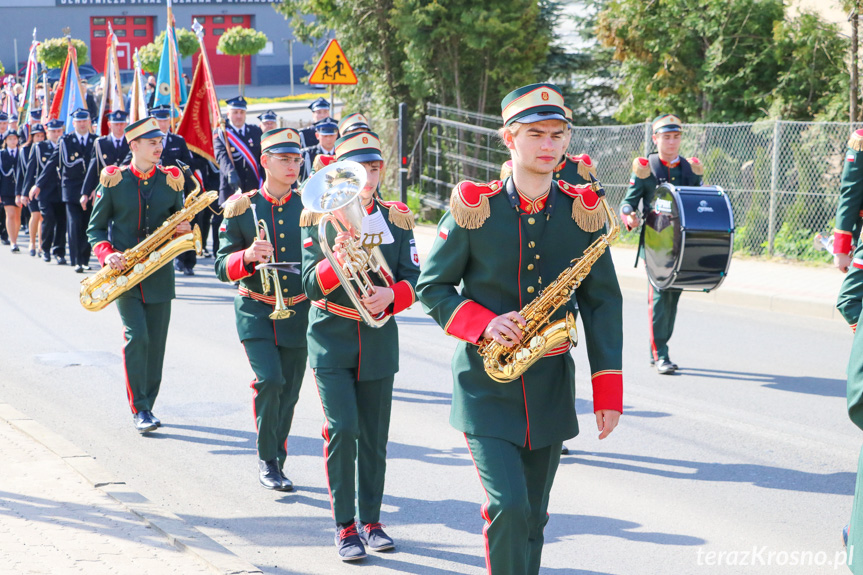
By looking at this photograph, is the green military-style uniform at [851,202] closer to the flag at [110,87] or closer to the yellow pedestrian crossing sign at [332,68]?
the yellow pedestrian crossing sign at [332,68]

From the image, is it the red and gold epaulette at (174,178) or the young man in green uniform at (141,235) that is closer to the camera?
the young man in green uniform at (141,235)

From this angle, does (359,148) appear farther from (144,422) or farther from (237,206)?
(144,422)

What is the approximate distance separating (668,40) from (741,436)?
12184 millimetres

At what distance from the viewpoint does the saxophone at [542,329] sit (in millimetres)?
4055

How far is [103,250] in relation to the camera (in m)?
7.73

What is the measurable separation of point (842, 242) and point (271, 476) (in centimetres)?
441

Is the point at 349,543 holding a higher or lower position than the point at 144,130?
lower

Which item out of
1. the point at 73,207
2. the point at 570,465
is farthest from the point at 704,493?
the point at 73,207

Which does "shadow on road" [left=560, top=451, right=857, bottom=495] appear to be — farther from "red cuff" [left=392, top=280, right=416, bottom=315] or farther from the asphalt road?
"red cuff" [left=392, top=280, right=416, bottom=315]

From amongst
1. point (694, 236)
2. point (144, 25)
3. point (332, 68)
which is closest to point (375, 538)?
point (694, 236)

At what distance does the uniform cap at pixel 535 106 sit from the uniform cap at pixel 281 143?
2.35 meters

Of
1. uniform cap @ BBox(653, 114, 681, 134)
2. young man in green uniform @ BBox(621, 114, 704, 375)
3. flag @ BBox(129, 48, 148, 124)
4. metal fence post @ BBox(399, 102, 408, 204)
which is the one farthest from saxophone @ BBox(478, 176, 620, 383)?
metal fence post @ BBox(399, 102, 408, 204)

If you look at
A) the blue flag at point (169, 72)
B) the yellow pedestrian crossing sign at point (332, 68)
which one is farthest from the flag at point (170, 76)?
the yellow pedestrian crossing sign at point (332, 68)

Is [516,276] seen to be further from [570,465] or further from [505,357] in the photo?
[570,465]
